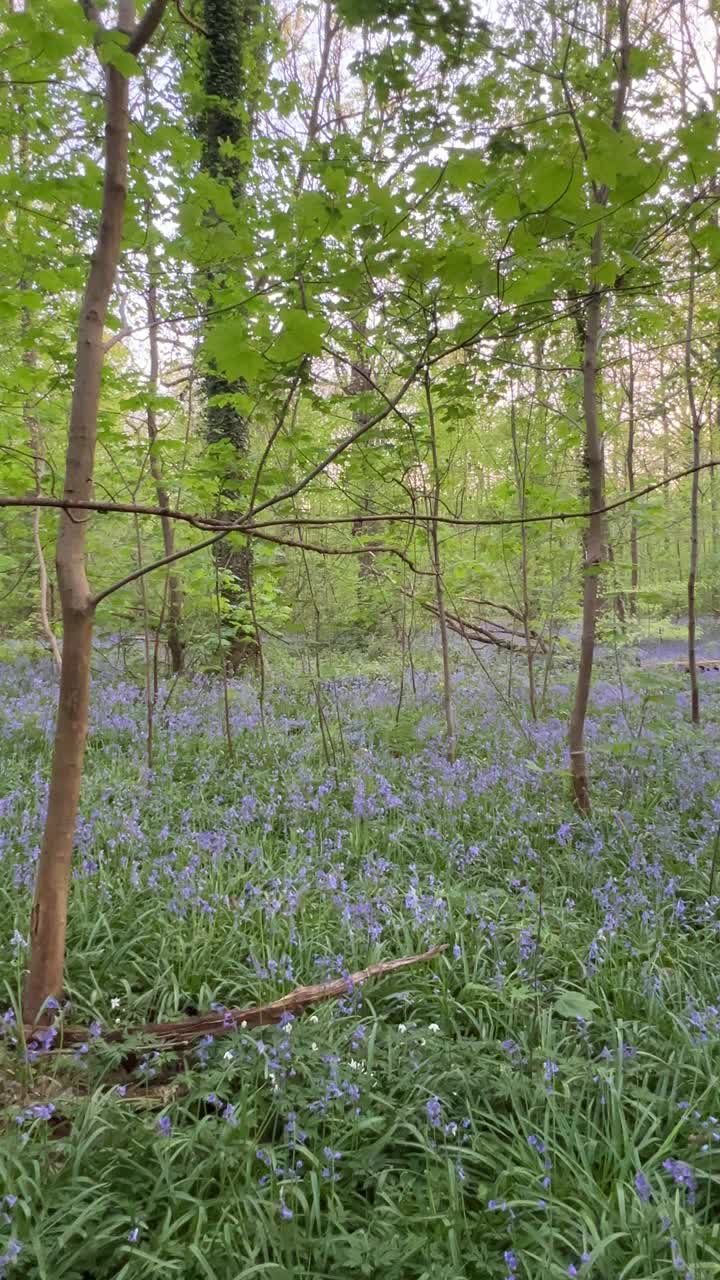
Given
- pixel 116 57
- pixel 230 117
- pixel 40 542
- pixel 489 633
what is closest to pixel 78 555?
pixel 116 57

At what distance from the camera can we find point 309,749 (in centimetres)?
568

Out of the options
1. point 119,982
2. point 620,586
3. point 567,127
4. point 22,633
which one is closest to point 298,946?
point 119,982

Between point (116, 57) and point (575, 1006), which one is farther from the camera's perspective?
point (575, 1006)

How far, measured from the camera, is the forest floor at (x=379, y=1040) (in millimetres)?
1676

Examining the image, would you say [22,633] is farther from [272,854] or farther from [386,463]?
[272,854]

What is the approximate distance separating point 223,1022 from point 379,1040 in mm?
608

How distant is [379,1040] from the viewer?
8.02ft

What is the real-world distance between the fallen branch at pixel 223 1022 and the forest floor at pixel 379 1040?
0.06 meters

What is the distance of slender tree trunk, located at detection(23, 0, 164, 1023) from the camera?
211 centimetres

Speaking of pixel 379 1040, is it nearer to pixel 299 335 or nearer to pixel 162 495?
pixel 299 335

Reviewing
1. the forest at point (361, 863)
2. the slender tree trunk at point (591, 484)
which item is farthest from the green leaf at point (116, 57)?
the slender tree trunk at point (591, 484)

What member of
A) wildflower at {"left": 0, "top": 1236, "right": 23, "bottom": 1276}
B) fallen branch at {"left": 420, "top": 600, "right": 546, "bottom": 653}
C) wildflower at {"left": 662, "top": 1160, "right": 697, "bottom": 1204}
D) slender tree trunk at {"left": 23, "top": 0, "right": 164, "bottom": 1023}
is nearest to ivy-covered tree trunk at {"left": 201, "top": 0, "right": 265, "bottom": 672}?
fallen branch at {"left": 420, "top": 600, "right": 546, "bottom": 653}

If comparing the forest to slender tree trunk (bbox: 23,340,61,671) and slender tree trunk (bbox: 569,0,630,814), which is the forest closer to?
slender tree trunk (bbox: 569,0,630,814)

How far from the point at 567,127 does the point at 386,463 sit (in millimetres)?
3230
